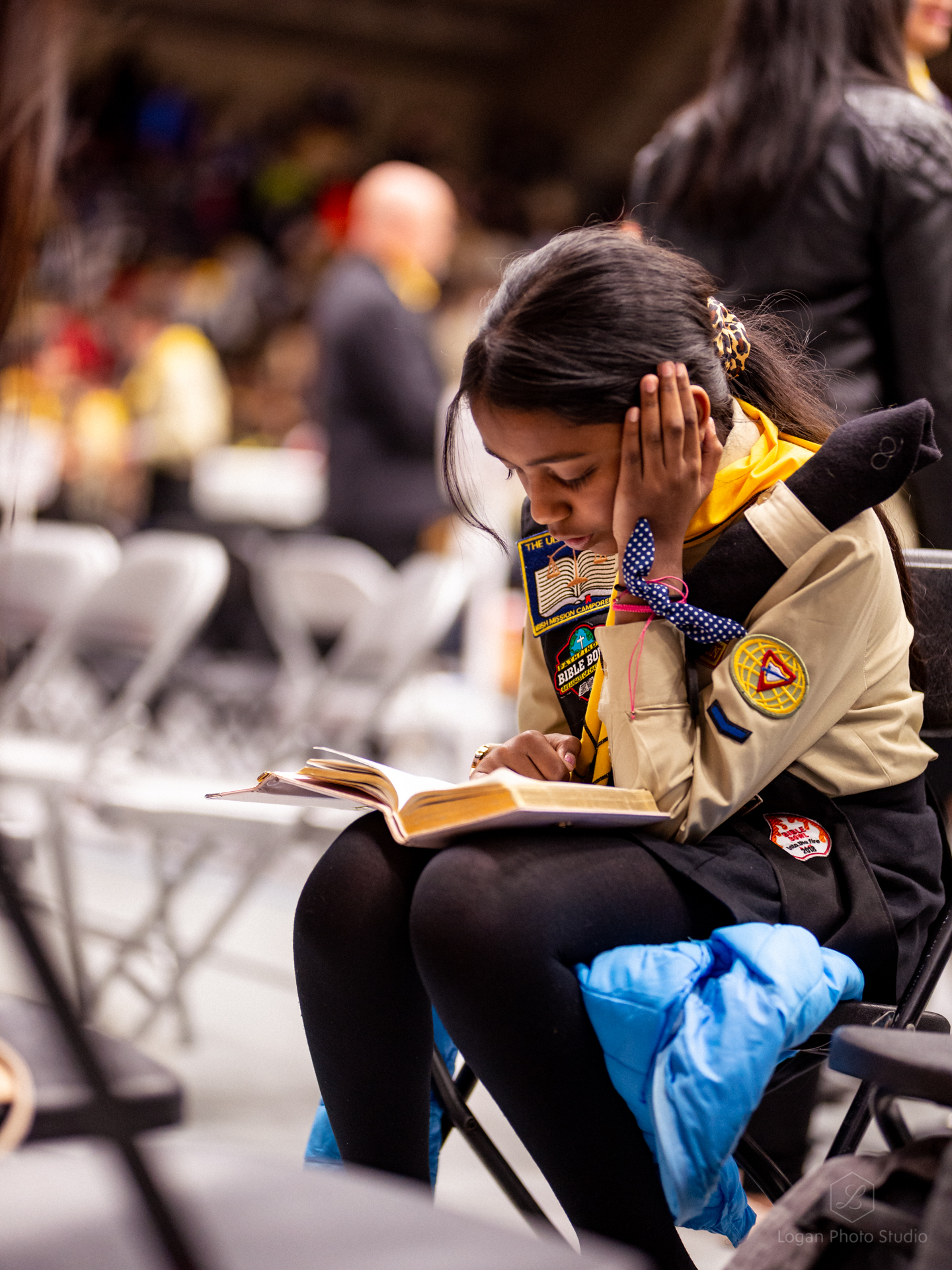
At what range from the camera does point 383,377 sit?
345cm

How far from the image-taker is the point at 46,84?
0.41 metres

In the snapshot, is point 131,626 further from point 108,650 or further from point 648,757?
point 648,757

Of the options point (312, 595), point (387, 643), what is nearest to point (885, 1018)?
point (387, 643)

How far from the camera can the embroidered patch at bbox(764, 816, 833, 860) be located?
1.06m

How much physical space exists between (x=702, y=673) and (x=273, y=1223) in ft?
2.23

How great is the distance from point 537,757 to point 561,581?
0.18m

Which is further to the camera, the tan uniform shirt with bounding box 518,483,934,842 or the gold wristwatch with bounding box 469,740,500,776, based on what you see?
the gold wristwatch with bounding box 469,740,500,776

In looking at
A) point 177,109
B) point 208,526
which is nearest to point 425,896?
point 208,526

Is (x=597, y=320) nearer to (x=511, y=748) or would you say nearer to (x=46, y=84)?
(x=511, y=748)

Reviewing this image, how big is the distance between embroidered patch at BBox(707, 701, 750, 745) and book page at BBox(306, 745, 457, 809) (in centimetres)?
22

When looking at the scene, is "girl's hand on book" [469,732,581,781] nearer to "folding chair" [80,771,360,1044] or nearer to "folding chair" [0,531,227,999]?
"folding chair" [80,771,360,1044]

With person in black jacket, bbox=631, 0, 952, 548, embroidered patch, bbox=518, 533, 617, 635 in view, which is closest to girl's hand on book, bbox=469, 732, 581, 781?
embroidered patch, bbox=518, 533, 617, 635

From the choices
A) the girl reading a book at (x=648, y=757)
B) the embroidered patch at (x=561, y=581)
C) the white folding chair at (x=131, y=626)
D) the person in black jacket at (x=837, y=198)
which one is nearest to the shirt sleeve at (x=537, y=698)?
the embroidered patch at (x=561, y=581)
